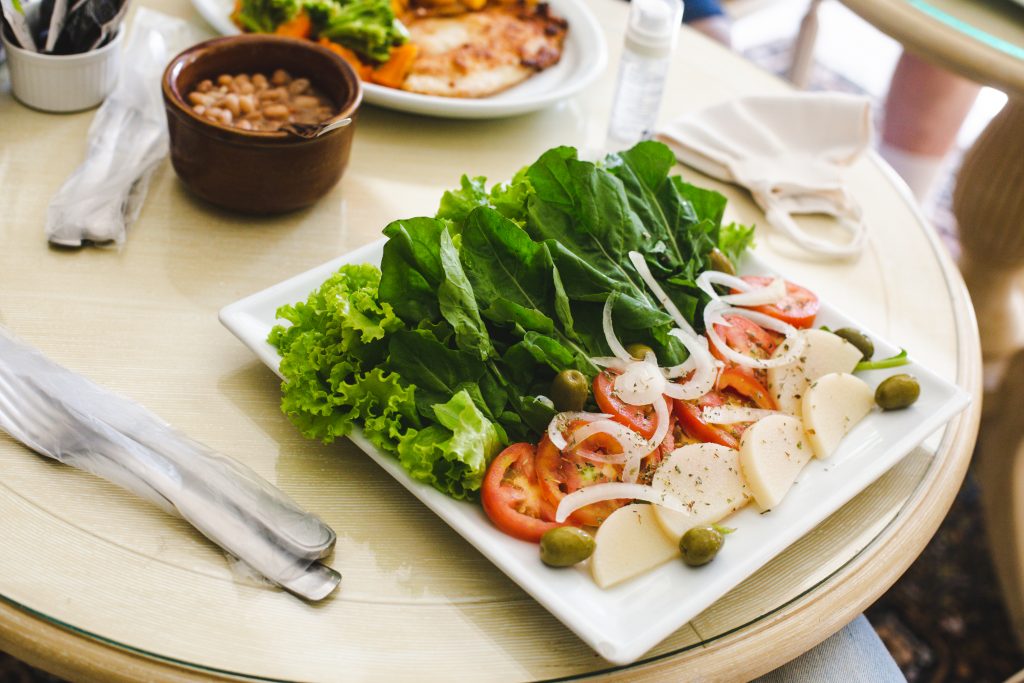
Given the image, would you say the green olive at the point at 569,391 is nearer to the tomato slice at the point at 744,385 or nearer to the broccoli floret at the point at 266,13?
the tomato slice at the point at 744,385

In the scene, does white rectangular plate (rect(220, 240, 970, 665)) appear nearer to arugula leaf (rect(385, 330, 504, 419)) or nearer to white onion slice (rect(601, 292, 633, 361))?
arugula leaf (rect(385, 330, 504, 419))

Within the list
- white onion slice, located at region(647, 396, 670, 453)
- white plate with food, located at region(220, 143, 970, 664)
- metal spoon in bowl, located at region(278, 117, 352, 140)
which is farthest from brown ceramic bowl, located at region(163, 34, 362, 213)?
white onion slice, located at region(647, 396, 670, 453)

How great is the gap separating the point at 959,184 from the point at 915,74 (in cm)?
94

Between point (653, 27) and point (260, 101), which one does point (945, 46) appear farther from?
point (260, 101)

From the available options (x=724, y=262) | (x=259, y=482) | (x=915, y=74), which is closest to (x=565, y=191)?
(x=724, y=262)

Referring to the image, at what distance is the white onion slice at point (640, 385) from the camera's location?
4.04ft

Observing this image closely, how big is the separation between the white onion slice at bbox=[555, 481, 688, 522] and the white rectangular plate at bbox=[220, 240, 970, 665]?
65mm

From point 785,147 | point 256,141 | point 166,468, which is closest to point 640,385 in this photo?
point 166,468

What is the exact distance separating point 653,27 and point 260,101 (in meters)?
0.72

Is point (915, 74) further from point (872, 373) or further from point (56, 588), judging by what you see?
point (56, 588)

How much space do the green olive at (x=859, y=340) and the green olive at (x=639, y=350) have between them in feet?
1.10

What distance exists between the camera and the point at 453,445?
110 cm

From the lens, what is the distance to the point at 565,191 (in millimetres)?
1388

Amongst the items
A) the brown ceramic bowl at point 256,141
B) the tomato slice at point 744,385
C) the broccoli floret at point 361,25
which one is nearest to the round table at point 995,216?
the tomato slice at point 744,385
